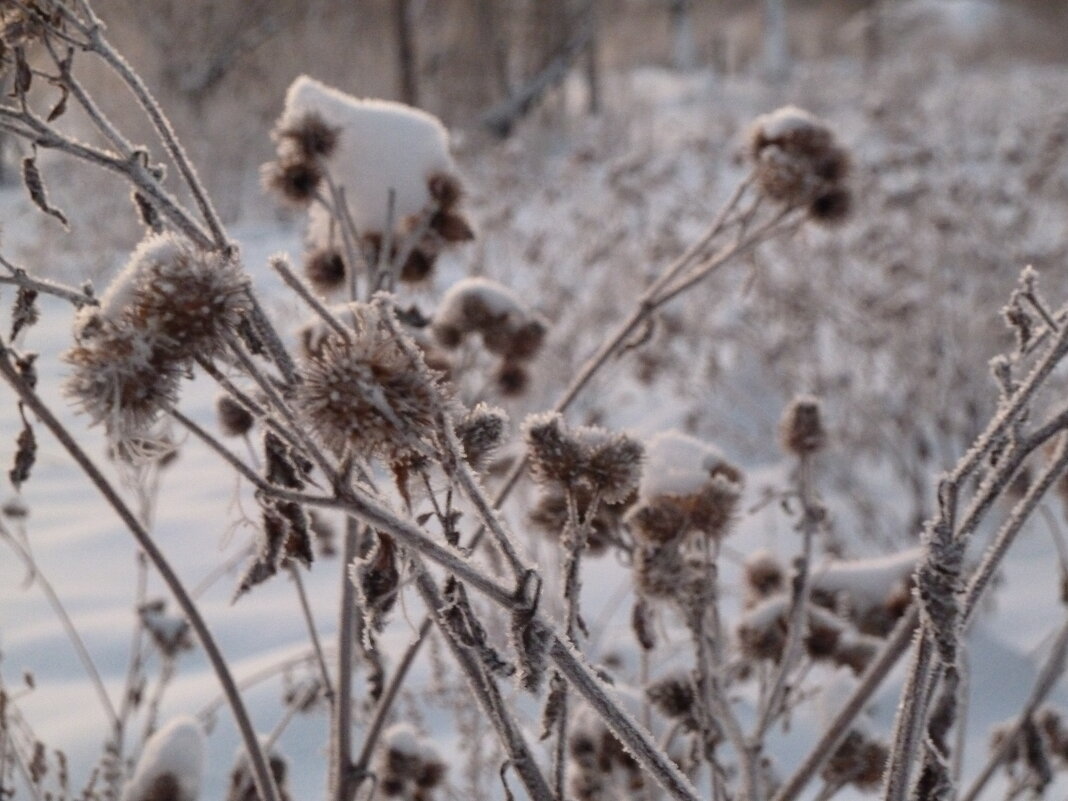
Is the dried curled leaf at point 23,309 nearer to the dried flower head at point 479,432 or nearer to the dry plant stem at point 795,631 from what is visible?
the dried flower head at point 479,432

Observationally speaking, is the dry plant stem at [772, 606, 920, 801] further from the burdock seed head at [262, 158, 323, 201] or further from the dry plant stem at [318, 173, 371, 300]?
the burdock seed head at [262, 158, 323, 201]

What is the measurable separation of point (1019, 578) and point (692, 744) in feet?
8.25

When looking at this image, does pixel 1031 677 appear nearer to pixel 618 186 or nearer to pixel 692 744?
pixel 692 744

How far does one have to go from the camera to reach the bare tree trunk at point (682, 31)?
915 inches

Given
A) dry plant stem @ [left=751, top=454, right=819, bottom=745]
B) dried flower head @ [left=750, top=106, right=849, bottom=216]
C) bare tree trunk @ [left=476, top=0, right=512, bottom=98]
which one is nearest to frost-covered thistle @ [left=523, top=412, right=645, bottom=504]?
dry plant stem @ [left=751, top=454, right=819, bottom=745]

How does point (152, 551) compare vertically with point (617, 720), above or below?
above

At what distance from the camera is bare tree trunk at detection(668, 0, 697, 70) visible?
2323 cm

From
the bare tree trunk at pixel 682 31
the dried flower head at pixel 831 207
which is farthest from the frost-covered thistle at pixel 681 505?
the bare tree trunk at pixel 682 31

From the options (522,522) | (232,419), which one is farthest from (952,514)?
(522,522)

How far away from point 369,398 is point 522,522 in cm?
127

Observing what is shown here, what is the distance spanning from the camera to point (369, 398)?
707 millimetres

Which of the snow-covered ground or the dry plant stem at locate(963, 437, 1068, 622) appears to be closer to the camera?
the dry plant stem at locate(963, 437, 1068, 622)

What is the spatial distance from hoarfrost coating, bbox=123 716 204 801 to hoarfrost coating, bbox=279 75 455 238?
841 millimetres

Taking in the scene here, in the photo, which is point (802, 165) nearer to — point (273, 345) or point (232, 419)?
point (232, 419)
